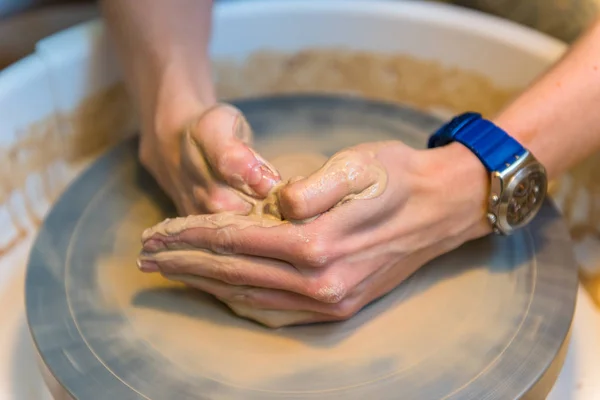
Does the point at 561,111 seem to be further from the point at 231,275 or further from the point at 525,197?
the point at 231,275

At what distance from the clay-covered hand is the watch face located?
0.38 m

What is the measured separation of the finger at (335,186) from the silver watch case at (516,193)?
0.20 m

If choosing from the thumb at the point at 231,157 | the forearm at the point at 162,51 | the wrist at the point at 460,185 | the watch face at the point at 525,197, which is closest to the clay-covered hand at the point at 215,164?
the thumb at the point at 231,157

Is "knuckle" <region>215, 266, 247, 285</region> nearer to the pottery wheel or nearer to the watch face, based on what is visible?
the pottery wheel

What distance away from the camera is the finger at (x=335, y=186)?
824 mm

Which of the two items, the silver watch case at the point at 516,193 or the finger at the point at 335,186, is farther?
the silver watch case at the point at 516,193

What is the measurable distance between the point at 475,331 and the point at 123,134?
1.04 m

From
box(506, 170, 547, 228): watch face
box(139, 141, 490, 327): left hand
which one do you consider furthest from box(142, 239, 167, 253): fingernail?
box(506, 170, 547, 228): watch face

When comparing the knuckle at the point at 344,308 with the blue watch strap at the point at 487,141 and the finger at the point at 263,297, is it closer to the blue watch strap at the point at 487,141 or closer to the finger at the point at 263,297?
the finger at the point at 263,297

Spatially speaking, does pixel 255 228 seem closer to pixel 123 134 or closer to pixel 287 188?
pixel 287 188

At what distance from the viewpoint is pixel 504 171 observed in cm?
96

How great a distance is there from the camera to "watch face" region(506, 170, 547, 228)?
974mm

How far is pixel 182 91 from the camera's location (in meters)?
1.13

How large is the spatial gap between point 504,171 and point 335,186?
0.29 m
